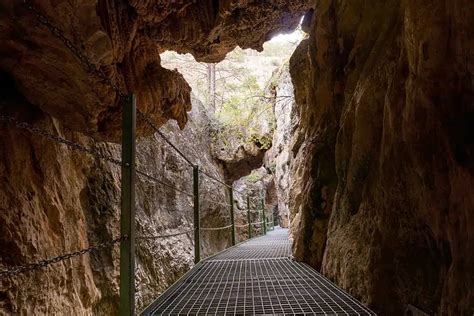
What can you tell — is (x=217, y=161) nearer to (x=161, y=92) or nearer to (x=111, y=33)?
(x=161, y=92)

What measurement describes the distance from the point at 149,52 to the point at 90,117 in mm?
1109

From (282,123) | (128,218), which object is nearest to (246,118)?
(282,123)

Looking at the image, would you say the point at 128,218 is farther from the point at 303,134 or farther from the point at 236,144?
the point at 236,144

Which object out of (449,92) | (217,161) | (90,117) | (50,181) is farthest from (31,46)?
(217,161)

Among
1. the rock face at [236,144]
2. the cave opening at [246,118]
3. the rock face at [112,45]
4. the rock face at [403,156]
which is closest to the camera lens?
the rock face at [403,156]

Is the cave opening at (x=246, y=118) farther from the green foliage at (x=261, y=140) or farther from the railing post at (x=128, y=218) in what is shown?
the railing post at (x=128, y=218)

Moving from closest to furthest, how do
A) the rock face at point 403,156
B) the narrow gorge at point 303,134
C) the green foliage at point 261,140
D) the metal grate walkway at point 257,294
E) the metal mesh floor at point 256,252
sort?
the rock face at point 403,156 → the narrow gorge at point 303,134 → the metal grate walkway at point 257,294 → the metal mesh floor at point 256,252 → the green foliage at point 261,140

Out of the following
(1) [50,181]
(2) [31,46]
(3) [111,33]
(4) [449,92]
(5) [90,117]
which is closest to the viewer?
(4) [449,92]

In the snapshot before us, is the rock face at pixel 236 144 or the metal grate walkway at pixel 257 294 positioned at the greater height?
the rock face at pixel 236 144

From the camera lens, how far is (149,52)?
4121 millimetres

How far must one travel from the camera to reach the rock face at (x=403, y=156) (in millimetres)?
1263

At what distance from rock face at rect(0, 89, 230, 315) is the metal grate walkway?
A: 1.09 metres

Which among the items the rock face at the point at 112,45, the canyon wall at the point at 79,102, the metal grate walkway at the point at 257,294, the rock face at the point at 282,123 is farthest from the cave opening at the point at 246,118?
the metal grate walkway at the point at 257,294

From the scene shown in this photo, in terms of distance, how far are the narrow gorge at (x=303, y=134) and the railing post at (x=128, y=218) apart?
0.11 metres
